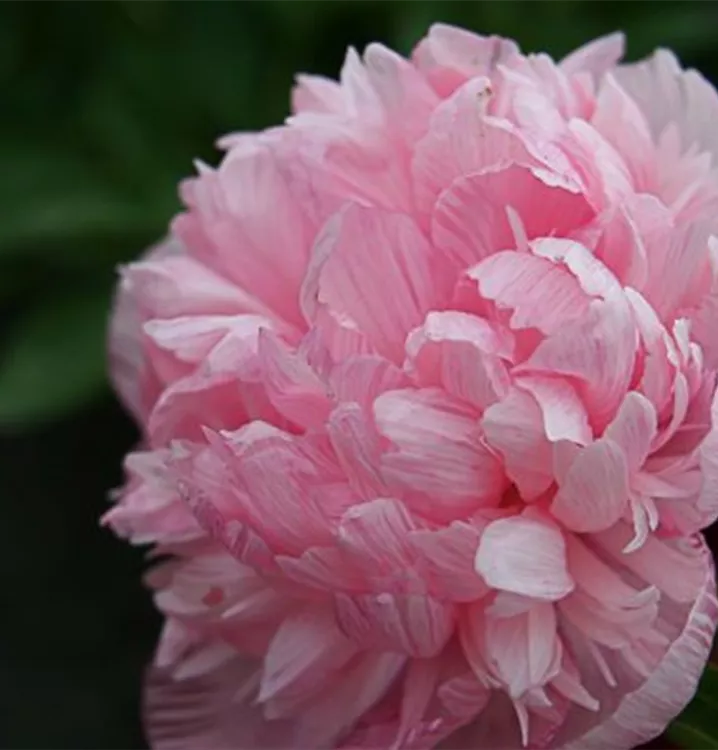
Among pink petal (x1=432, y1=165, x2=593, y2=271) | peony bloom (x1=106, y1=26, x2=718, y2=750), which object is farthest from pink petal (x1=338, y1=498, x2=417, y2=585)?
pink petal (x1=432, y1=165, x2=593, y2=271)

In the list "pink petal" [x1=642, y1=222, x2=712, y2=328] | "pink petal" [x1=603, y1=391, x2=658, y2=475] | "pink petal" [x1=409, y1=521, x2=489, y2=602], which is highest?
"pink petal" [x1=642, y1=222, x2=712, y2=328]

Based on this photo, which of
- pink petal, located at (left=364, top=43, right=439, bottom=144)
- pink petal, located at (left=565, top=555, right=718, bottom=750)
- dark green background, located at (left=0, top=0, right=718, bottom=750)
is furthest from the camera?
dark green background, located at (left=0, top=0, right=718, bottom=750)

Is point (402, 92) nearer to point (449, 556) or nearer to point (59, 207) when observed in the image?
point (449, 556)

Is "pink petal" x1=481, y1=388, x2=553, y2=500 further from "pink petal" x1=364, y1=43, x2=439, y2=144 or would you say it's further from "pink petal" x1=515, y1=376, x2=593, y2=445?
"pink petal" x1=364, y1=43, x2=439, y2=144

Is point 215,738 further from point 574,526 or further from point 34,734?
point 34,734

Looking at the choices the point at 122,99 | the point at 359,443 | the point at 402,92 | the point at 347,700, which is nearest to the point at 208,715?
the point at 347,700

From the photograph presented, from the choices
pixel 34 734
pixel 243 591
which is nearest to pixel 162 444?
pixel 243 591

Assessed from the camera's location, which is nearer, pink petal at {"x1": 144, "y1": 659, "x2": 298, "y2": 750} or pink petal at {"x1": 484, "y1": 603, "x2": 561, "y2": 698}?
pink petal at {"x1": 484, "y1": 603, "x2": 561, "y2": 698}
